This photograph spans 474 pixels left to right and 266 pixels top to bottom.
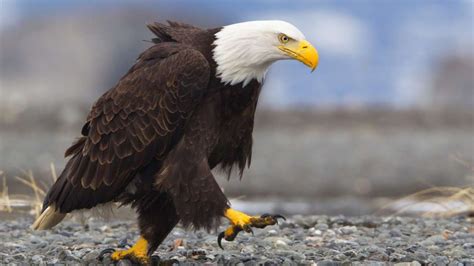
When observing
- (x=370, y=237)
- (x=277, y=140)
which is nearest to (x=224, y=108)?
(x=370, y=237)

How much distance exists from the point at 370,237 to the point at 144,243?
165 centimetres

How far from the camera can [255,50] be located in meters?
6.34

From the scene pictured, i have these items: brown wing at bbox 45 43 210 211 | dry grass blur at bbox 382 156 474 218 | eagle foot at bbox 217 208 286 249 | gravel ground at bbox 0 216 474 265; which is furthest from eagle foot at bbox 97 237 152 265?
dry grass blur at bbox 382 156 474 218

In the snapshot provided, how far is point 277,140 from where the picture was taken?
17531 millimetres

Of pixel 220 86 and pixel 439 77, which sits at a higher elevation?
pixel 439 77

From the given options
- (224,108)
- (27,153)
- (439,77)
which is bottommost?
(27,153)

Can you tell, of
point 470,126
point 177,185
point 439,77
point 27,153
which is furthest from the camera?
point 439,77

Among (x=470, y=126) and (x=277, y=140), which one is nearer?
(x=277, y=140)

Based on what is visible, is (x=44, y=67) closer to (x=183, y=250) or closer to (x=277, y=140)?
(x=277, y=140)

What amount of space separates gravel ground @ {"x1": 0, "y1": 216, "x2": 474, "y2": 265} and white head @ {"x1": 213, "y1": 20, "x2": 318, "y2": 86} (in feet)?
3.54

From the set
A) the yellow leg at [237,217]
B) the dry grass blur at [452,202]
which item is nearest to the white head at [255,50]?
the yellow leg at [237,217]

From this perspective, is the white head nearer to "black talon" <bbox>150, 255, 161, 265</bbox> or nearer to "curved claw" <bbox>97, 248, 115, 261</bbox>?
"black talon" <bbox>150, 255, 161, 265</bbox>

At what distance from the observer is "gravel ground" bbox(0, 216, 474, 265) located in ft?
22.2

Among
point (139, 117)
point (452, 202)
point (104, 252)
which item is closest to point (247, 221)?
point (139, 117)
